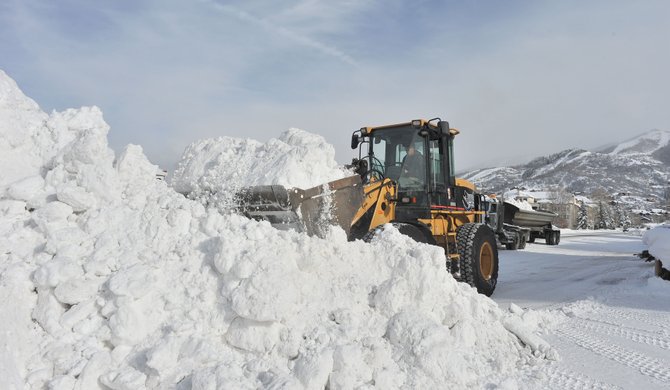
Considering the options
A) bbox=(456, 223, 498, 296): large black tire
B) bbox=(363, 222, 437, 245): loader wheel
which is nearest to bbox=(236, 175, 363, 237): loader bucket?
bbox=(363, 222, 437, 245): loader wheel

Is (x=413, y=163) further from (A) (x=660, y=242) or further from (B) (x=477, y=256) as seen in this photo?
(A) (x=660, y=242)

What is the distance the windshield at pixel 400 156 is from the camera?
6.85m

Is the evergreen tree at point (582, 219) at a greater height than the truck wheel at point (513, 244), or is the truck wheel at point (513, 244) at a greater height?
the truck wheel at point (513, 244)

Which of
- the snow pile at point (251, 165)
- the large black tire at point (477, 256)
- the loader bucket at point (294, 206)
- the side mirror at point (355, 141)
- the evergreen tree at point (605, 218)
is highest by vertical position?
the side mirror at point (355, 141)

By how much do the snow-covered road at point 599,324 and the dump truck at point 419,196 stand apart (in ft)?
2.70

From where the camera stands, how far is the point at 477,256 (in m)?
6.62

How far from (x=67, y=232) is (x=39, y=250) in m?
0.27

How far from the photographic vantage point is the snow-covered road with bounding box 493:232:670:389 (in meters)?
3.55

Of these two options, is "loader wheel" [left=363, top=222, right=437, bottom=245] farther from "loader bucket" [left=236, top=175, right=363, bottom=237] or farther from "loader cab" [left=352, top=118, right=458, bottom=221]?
"loader bucket" [left=236, top=175, right=363, bottom=237]

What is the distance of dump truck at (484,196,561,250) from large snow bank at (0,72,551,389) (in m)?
10.8

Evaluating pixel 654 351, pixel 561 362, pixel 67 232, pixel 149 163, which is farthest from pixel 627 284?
pixel 67 232

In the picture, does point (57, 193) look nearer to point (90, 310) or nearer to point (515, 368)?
point (90, 310)

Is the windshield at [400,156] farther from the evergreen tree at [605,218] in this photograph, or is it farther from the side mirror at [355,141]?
the evergreen tree at [605,218]

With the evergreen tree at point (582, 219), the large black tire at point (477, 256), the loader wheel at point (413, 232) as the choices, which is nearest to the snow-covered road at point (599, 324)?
the large black tire at point (477, 256)
